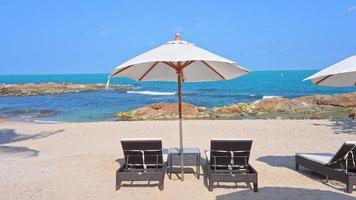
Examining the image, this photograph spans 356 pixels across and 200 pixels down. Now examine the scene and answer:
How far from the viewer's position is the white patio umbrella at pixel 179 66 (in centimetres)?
654

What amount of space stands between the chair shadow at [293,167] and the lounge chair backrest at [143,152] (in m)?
2.87

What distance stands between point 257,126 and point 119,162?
8412mm

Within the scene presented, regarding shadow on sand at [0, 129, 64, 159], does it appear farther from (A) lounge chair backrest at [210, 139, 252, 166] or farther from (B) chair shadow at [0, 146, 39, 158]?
(A) lounge chair backrest at [210, 139, 252, 166]

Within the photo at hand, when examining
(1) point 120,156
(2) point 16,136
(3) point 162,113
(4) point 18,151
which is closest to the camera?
(1) point 120,156

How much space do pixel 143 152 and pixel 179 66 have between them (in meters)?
1.66

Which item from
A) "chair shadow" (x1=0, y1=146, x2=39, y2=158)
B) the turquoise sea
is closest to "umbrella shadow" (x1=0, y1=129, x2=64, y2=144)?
"chair shadow" (x1=0, y1=146, x2=39, y2=158)

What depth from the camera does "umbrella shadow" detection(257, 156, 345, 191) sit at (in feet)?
23.6

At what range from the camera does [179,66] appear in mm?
7504

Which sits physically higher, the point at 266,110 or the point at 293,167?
the point at 266,110

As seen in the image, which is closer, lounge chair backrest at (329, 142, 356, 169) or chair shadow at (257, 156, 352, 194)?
lounge chair backrest at (329, 142, 356, 169)

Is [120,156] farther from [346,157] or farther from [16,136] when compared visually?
[16,136]

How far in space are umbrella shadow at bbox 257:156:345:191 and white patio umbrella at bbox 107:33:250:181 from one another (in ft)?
7.50

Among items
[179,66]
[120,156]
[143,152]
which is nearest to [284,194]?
[143,152]

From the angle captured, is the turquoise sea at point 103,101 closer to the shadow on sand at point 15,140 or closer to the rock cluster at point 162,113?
the rock cluster at point 162,113
